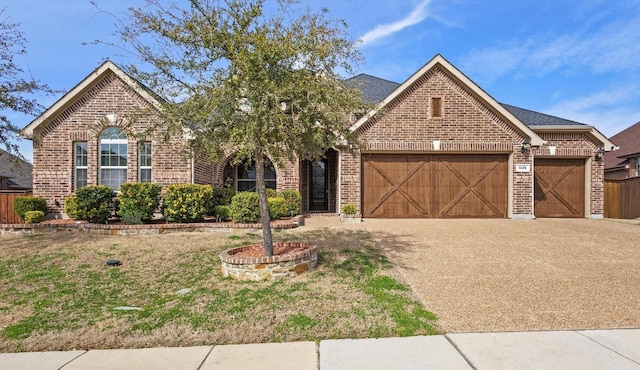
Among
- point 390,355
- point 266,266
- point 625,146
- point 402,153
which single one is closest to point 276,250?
point 266,266

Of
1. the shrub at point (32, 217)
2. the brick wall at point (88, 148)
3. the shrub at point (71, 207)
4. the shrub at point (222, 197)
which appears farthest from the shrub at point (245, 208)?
the shrub at point (32, 217)

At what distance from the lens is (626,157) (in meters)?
20.8

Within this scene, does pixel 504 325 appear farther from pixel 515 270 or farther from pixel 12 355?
pixel 12 355

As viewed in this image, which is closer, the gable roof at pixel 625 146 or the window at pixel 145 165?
the window at pixel 145 165

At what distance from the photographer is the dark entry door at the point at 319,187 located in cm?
1692

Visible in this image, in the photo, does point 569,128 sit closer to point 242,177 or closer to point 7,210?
point 242,177

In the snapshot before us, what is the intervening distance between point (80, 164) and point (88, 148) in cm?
70

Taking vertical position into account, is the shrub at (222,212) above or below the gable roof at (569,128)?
below

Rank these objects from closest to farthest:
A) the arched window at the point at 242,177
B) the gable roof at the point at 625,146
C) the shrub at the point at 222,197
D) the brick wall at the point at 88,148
Answer: the shrub at the point at 222,197
the brick wall at the point at 88,148
the arched window at the point at 242,177
the gable roof at the point at 625,146

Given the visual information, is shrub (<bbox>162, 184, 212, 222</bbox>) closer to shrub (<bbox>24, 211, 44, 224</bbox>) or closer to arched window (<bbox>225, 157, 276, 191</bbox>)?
arched window (<bbox>225, 157, 276, 191</bbox>)

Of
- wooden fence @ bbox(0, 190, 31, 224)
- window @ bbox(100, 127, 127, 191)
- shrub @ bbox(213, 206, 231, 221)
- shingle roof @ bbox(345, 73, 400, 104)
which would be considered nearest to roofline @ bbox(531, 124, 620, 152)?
shingle roof @ bbox(345, 73, 400, 104)

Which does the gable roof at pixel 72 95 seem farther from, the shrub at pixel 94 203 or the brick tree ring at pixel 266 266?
the brick tree ring at pixel 266 266

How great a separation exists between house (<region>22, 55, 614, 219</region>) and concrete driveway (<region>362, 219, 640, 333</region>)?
207 centimetres

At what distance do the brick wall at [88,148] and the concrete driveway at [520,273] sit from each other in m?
7.73
